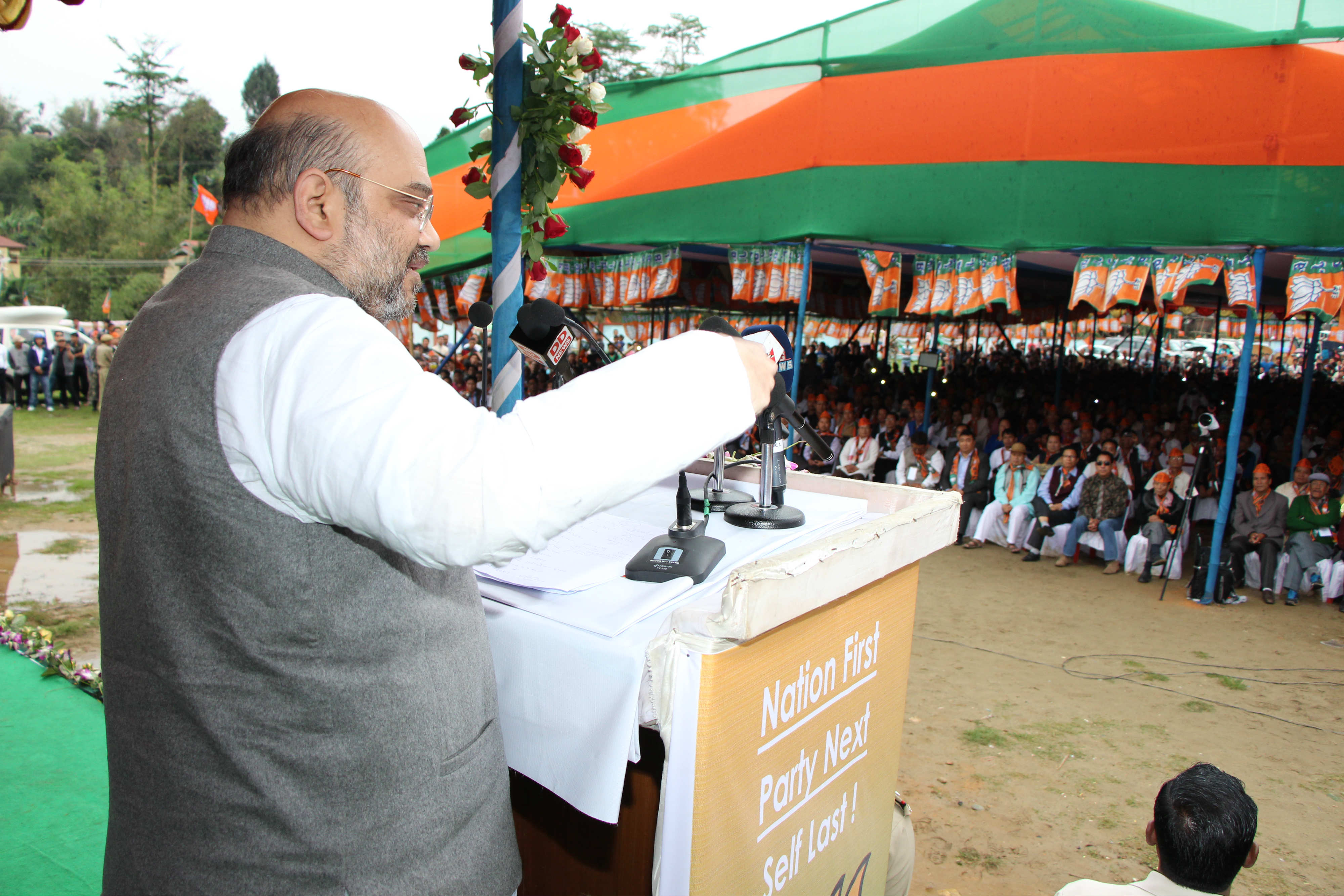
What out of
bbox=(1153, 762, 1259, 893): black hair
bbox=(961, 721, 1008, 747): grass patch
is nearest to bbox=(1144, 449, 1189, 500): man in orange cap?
bbox=(961, 721, 1008, 747): grass patch

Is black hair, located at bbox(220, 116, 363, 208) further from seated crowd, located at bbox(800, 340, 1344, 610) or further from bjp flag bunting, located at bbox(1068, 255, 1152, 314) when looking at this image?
bjp flag bunting, located at bbox(1068, 255, 1152, 314)

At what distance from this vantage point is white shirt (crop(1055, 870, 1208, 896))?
1803 mm

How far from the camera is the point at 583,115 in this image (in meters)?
3.17

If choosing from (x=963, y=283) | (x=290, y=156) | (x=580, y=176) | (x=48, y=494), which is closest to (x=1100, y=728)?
(x=580, y=176)

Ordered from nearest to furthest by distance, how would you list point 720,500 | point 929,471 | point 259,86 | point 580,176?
point 720,500, point 580,176, point 929,471, point 259,86

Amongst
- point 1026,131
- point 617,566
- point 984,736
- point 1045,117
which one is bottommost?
point 984,736

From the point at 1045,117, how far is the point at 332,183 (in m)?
7.38

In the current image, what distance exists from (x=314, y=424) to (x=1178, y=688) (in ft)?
17.7

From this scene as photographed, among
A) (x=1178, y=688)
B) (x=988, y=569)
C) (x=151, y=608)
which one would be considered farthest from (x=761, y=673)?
(x=988, y=569)

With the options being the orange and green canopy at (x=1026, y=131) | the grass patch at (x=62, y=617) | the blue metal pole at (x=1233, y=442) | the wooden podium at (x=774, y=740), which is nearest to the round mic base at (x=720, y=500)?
the wooden podium at (x=774, y=740)

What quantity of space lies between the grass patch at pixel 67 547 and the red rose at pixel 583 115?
607cm

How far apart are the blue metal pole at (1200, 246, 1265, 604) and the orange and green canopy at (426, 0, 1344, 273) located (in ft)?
1.23

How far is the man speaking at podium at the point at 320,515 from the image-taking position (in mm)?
728

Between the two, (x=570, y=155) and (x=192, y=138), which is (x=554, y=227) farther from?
(x=192, y=138)
